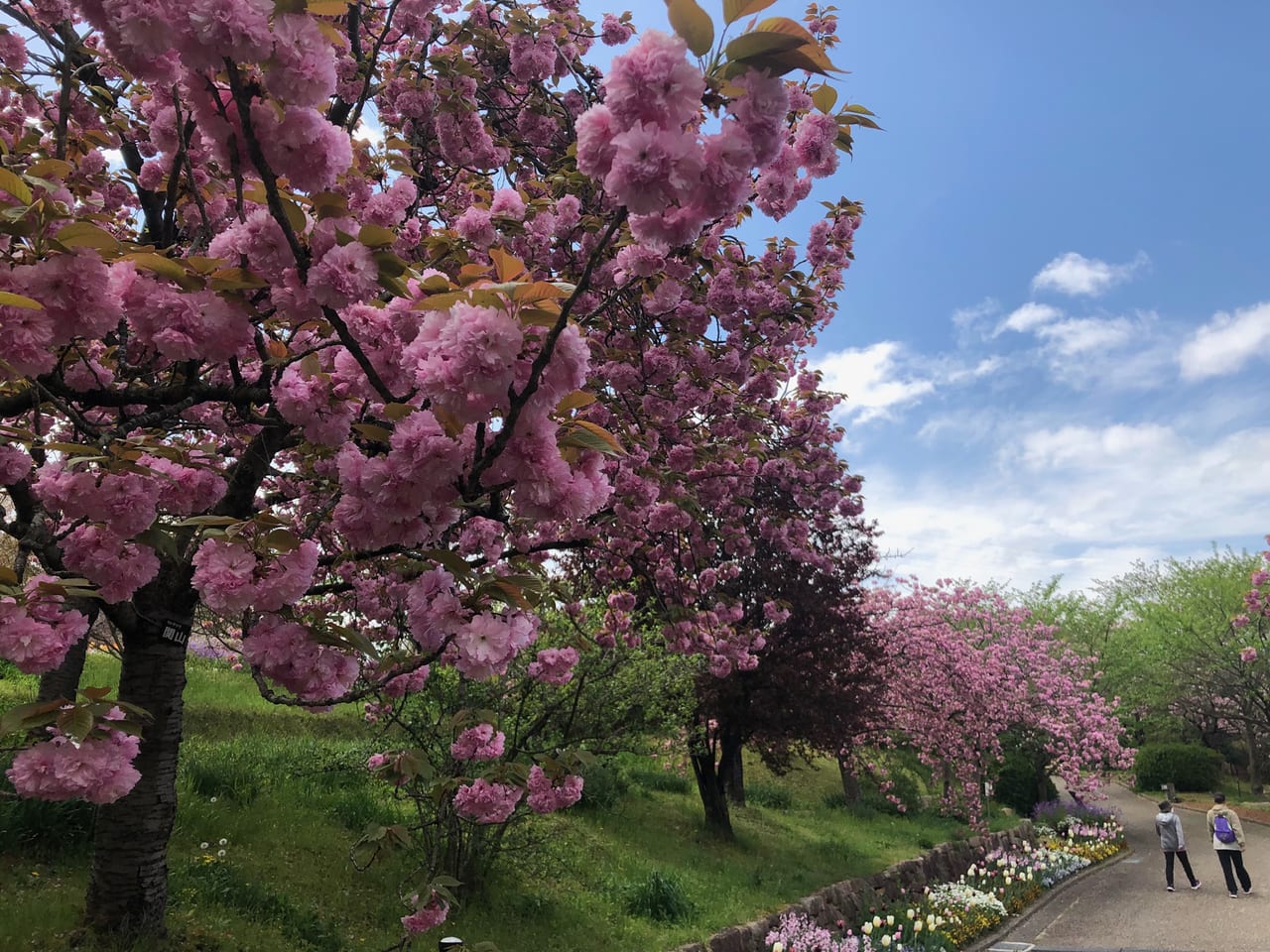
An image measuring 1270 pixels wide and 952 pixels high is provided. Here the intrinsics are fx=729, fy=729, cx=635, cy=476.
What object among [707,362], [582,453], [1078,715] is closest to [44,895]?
[582,453]

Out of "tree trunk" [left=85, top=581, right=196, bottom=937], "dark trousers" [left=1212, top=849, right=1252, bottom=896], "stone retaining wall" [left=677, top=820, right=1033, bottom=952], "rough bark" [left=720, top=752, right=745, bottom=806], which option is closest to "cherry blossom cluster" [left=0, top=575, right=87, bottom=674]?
"tree trunk" [left=85, top=581, right=196, bottom=937]

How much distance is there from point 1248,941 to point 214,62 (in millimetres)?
11492

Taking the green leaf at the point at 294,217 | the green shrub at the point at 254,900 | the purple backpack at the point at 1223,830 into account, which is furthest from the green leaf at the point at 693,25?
the purple backpack at the point at 1223,830

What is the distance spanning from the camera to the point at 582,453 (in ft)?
6.58

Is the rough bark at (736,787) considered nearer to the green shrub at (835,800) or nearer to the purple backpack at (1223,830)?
the green shrub at (835,800)

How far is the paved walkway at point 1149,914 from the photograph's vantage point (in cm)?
802

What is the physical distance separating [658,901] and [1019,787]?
54.3ft

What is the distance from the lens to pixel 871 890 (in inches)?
359

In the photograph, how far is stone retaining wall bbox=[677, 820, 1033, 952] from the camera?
6445 mm

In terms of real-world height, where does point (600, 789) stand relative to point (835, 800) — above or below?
above

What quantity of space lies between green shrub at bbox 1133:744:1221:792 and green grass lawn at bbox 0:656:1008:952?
2089 centimetres

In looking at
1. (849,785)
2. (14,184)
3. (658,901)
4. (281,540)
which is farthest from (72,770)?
(849,785)

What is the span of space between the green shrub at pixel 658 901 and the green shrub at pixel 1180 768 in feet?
85.8

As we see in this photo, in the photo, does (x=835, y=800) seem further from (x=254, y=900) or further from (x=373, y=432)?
(x=373, y=432)
